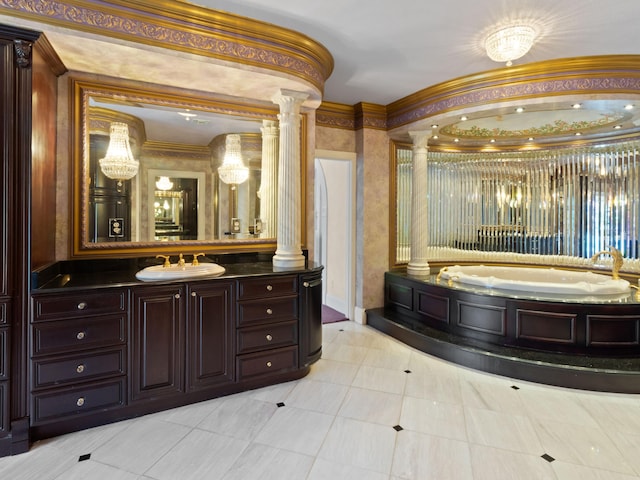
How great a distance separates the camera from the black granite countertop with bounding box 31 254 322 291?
2.32 m

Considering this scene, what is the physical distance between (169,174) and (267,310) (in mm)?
1498

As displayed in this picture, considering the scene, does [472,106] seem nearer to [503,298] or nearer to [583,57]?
[583,57]

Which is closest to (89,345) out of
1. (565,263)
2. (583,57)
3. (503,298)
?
(503,298)

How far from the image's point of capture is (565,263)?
16.2 ft

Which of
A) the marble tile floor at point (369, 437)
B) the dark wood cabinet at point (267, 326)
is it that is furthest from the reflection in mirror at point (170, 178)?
the marble tile floor at point (369, 437)

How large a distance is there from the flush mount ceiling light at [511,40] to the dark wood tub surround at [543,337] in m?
2.15

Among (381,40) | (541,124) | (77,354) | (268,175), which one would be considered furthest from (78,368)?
(541,124)

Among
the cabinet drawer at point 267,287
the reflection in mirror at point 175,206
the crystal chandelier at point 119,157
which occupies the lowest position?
the cabinet drawer at point 267,287

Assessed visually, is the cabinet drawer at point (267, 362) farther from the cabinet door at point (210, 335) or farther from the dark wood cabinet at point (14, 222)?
the dark wood cabinet at point (14, 222)

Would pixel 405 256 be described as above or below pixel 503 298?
above

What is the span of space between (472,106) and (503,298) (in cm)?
199

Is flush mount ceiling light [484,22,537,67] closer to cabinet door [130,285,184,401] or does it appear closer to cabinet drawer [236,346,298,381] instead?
cabinet drawer [236,346,298,381]

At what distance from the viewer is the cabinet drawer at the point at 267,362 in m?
2.78

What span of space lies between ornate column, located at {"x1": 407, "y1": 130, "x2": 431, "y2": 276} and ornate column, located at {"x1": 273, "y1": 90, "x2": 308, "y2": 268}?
6.58ft
